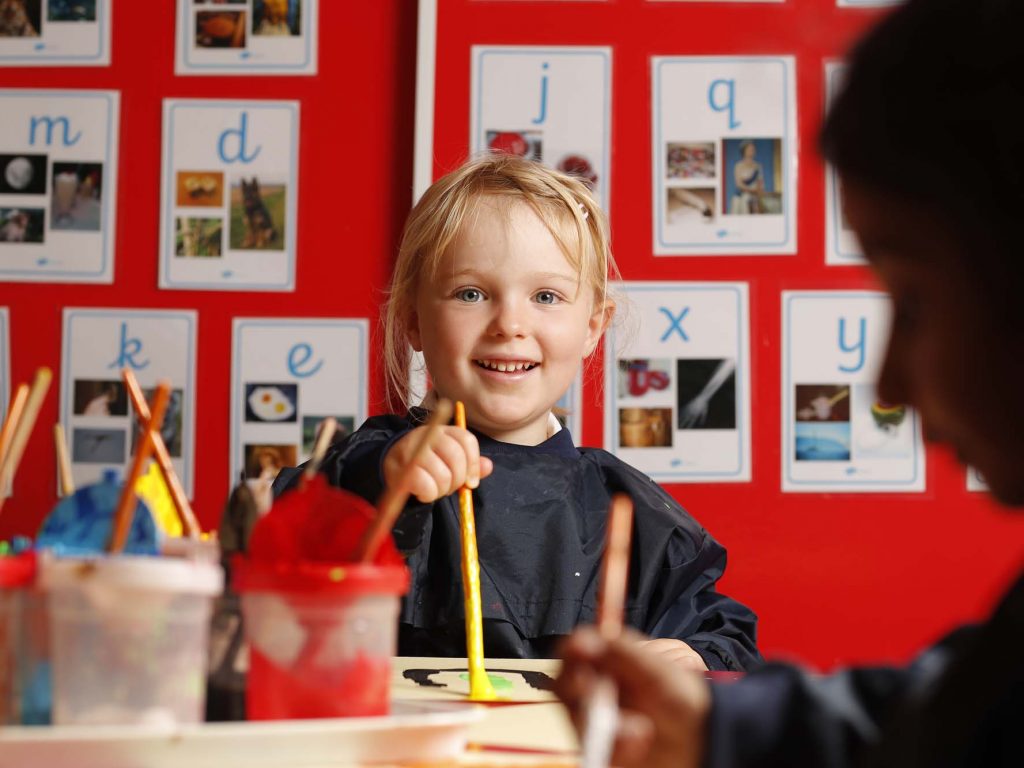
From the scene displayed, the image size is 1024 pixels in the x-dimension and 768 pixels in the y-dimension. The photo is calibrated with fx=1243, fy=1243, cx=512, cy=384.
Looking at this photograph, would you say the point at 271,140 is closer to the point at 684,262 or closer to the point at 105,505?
the point at 684,262

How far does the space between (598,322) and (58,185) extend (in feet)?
3.16

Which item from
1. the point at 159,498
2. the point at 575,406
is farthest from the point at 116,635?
the point at 575,406

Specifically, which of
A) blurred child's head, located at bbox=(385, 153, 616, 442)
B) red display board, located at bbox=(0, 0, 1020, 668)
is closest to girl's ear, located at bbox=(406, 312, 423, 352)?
blurred child's head, located at bbox=(385, 153, 616, 442)

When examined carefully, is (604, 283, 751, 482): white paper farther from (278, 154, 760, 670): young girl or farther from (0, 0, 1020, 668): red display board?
(278, 154, 760, 670): young girl

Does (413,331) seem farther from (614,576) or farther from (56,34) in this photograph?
(614,576)

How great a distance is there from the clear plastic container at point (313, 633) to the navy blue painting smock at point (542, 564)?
636 mm

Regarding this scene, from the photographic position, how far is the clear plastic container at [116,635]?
0.52m

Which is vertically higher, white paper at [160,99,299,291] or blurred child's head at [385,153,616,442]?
white paper at [160,99,299,291]

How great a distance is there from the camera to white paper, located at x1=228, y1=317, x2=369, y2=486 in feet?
6.52

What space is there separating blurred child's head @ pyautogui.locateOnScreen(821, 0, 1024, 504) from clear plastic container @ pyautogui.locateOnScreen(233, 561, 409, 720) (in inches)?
10.1

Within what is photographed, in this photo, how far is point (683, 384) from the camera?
1.97 meters

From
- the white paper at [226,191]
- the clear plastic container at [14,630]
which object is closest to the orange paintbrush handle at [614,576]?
the clear plastic container at [14,630]

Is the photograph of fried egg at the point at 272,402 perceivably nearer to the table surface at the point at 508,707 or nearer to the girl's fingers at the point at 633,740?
the table surface at the point at 508,707

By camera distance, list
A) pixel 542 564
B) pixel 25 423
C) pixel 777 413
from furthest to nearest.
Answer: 1. pixel 777 413
2. pixel 542 564
3. pixel 25 423
